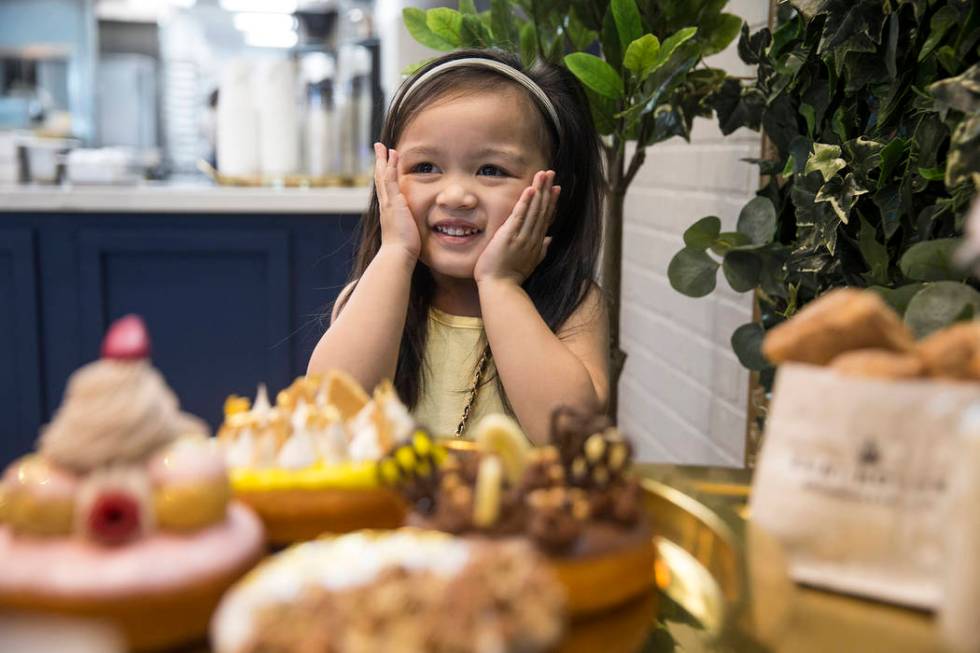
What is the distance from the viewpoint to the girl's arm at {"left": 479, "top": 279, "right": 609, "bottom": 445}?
122 cm

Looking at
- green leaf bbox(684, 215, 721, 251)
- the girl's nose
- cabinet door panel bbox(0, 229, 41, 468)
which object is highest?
the girl's nose

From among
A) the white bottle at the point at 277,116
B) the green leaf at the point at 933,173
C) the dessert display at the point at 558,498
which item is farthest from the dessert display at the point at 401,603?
the white bottle at the point at 277,116

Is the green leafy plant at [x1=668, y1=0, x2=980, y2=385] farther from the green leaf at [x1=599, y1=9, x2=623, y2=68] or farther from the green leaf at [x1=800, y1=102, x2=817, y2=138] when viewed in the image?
the green leaf at [x1=599, y1=9, x2=623, y2=68]

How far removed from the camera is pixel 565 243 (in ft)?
5.45

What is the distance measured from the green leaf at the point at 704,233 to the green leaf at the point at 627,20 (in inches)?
12.4

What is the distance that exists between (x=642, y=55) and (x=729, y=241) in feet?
1.02

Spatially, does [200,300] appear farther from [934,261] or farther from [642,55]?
[934,261]

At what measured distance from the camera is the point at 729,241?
135cm

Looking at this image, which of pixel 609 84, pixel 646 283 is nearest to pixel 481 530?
pixel 609 84

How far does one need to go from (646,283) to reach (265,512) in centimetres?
215

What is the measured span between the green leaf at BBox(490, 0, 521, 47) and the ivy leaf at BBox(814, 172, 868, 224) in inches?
29.3

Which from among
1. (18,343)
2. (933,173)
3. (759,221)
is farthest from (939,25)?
(18,343)

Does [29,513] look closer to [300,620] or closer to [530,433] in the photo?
[300,620]

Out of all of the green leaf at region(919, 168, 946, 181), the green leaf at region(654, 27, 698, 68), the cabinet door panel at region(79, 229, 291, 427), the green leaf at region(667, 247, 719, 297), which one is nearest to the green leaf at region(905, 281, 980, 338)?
the green leaf at region(919, 168, 946, 181)
